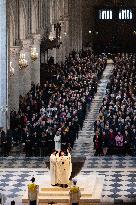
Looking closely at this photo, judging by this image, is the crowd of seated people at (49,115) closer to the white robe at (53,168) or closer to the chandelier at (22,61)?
the chandelier at (22,61)

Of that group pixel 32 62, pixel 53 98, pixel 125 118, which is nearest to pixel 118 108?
pixel 125 118

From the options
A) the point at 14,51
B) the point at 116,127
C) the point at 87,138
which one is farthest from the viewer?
the point at 14,51

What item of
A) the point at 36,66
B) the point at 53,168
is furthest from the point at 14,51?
the point at 53,168

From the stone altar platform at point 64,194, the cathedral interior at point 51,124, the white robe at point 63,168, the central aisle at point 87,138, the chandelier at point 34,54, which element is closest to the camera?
the stone altar platform at point 64,194

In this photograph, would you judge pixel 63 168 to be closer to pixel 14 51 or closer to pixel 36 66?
pixel 14 51

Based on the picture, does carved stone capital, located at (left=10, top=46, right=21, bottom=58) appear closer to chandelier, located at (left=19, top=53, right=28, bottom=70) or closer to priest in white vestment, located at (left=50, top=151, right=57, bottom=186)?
chandelier, located at (left=19, top=53, right=28, bottom=70)

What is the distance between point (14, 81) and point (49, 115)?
485 cm

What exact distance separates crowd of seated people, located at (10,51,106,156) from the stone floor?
0.79 metres

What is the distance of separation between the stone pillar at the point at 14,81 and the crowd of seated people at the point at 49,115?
494mm

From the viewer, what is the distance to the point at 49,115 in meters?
37.3

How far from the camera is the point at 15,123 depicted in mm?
36156

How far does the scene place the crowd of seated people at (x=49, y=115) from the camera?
32.1 metres

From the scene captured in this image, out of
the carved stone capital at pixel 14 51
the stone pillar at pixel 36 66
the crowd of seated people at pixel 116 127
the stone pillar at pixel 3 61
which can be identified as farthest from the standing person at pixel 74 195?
the stone pillar at pixel 36 66

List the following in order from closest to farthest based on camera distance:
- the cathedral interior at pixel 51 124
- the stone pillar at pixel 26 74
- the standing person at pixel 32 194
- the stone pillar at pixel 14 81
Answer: the standing person at pixel 32 194 < the cathedral interior at pixel 51 124 < the stone pillar at pixel 14 81 < the stone pillar at pixel 26 74
